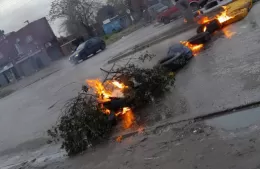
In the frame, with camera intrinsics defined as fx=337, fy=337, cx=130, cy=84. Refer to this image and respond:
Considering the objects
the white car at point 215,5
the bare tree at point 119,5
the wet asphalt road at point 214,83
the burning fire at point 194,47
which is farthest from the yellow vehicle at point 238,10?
the bare tree at point 119,5

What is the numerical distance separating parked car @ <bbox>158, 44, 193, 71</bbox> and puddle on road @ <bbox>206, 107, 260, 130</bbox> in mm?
4572

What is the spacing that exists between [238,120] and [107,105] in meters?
3.80

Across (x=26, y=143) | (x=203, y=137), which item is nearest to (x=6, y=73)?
(x=26, y=143)

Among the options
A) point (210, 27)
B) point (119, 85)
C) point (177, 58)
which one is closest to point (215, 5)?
point (210, 27)

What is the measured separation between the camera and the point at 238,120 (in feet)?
19.5

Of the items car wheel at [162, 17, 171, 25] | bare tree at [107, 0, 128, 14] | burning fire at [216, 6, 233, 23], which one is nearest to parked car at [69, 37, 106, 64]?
car wheel at [162, 17, 171, 25]

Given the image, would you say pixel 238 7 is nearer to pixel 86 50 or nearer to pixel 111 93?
pixel 111 93

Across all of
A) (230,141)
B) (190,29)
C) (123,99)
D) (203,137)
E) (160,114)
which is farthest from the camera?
(190,29)

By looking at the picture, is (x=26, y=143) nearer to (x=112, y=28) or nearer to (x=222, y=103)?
(x=222, y=103)

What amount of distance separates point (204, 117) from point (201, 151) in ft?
4.32

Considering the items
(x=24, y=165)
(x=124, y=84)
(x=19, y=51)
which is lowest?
(x=24, y=165)

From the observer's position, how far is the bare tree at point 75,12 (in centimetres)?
5862

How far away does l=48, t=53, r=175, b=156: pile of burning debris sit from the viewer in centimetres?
793

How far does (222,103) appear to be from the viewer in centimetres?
681
